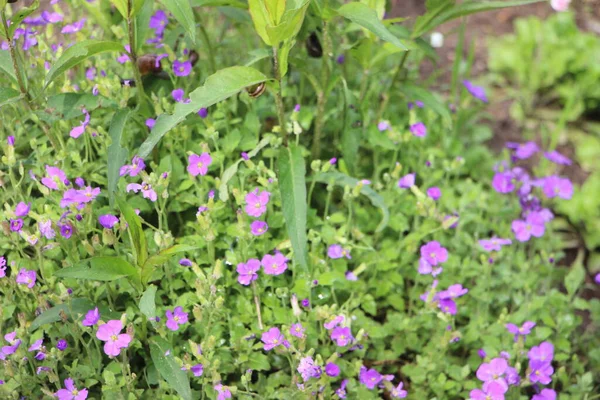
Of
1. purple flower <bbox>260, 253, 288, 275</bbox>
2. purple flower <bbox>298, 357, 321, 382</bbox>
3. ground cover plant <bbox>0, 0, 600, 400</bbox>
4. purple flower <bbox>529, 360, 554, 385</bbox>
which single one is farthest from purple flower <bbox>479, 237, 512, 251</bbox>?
purple flower <bbox>298, 357, 321, 382</bbox>

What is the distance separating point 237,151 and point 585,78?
2.13m

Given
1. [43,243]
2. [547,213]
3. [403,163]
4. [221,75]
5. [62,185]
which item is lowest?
[547,213]

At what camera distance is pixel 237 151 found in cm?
234

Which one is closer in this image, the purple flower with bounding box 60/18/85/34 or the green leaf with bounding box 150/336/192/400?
the green leaf with bounding box 150/336/192/400

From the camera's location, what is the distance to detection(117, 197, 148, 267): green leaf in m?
1.66

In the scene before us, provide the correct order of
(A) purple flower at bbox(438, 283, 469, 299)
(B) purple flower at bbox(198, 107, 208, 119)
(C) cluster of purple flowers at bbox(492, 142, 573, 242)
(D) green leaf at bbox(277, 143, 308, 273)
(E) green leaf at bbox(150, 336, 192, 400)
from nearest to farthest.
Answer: (E) green leaf at bbox(150, 336, 192, 400), (D) green leaf at bbox(277, 143, 308, 273), (A) purple flower at bbox(438, 283, 469, 299), (B) purple flower at bbox(198, 107, 208, 119), (C) cluster of purple flowers at bbox(492, 142, 573, 242)

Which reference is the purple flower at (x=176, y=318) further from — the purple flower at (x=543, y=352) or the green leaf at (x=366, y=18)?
the purple flower at (x=543, y=352)

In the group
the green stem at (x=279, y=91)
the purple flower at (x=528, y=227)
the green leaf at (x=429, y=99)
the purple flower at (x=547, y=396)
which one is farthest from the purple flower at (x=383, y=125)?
the purple flower at (x=547, y=396)

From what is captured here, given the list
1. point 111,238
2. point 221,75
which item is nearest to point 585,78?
point 221,75

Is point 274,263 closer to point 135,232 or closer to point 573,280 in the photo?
point 135,232

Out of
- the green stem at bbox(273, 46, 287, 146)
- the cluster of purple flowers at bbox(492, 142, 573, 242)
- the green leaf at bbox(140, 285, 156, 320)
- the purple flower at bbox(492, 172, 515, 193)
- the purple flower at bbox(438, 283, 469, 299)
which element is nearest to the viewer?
the green leaf at bbox(140, 285, 156, 320)

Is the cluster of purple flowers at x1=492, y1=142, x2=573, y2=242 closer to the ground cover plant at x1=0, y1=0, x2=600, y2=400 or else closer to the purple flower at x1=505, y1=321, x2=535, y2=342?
the ground cover plant at x1=0, y1=0, x2=600, y2=400

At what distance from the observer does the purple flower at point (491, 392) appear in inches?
74.7

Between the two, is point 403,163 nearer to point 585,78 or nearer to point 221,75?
point 221,75
